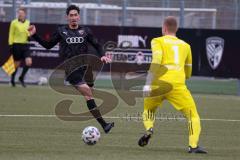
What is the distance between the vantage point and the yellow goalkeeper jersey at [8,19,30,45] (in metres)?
22.9

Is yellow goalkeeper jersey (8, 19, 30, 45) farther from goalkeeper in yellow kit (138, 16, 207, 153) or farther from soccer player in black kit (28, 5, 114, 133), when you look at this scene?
goalkeeper in yellow kit (138, 16, 207, 153)

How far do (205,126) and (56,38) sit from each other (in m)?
3.36


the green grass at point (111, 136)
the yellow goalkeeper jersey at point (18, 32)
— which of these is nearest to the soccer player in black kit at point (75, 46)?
the green grass at point (111, 136)

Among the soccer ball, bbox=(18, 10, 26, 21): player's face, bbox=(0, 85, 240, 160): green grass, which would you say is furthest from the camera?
bbox=(18, 10, 26, 21): player's face

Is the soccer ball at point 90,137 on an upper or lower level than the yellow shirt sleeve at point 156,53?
lower

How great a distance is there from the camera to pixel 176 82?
35.2 feet

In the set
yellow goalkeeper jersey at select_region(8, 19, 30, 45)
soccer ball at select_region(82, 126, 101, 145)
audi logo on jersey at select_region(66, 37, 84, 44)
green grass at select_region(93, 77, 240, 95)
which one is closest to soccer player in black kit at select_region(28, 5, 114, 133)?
audi logo on jersey at select_region(66, 37, 84, 44)

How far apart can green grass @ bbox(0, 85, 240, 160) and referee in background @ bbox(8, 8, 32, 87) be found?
404cm

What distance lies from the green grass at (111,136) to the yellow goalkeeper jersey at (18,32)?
4.12m

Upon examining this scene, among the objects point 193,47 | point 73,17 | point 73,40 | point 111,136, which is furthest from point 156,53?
point 193,47

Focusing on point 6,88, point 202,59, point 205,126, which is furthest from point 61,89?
point 205,126

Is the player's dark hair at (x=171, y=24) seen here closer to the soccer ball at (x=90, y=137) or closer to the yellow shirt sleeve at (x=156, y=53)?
the yellow shirt sleeve at (x=156, y=53)

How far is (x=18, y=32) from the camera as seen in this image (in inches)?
909

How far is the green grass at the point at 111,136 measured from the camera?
33.8 ft
